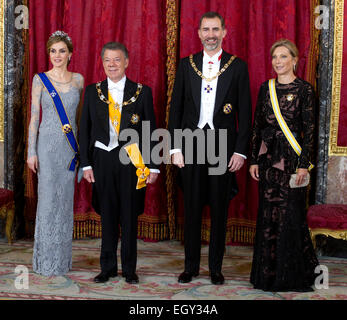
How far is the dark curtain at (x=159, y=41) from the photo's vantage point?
3.51 m

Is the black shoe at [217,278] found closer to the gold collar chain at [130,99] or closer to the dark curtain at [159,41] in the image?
the dark curtain at [159,41]

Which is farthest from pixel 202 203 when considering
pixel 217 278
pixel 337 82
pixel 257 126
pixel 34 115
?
pixel 337 82

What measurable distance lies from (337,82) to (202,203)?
137cm

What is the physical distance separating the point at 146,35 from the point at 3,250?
1.91 meters

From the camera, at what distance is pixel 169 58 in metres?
3.69

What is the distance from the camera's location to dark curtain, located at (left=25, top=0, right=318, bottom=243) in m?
3.51

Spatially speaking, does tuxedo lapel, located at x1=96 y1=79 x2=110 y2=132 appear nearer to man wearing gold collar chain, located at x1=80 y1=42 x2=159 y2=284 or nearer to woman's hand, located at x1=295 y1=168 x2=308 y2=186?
man wearing gold collar chain, located at x1=80 y1=42 x2=159 y2=284

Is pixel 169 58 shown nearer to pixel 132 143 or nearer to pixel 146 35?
pixel 146 35

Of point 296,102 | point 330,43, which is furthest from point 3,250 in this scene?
point 330,43

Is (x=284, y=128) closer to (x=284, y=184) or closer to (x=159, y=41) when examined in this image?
(x=284, y=184)

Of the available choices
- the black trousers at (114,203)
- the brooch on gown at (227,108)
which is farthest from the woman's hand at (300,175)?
the black trousers at (114,203)

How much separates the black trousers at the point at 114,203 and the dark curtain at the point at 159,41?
3.03ft

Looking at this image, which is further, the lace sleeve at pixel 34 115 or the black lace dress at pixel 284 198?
the lace sleeve at pixel 34 115

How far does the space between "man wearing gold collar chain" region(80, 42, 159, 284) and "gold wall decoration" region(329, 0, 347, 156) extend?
1387 millimetres
